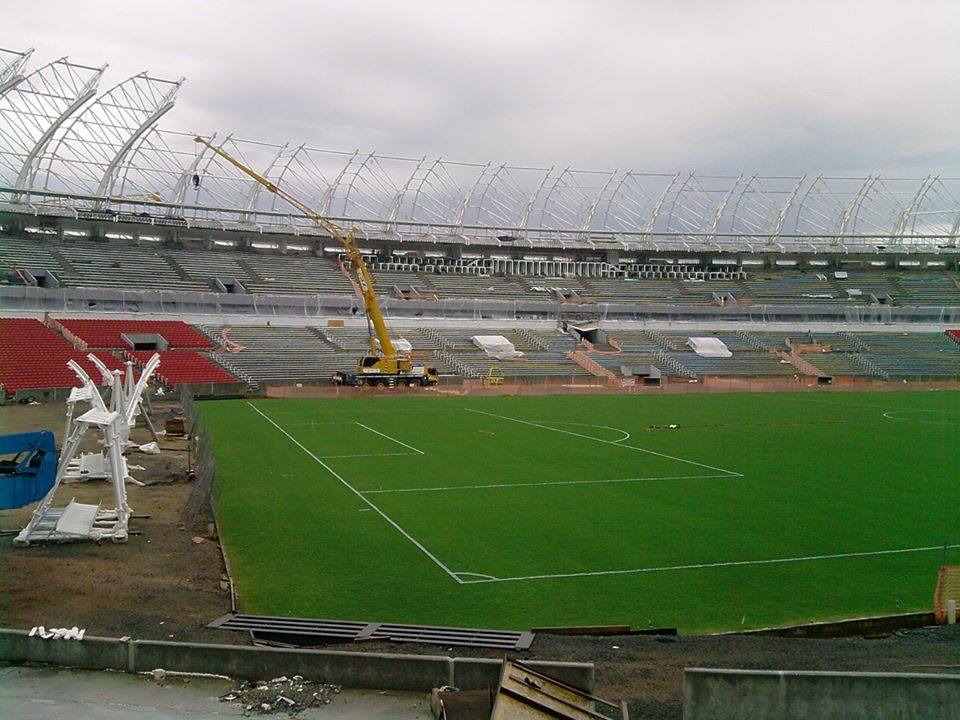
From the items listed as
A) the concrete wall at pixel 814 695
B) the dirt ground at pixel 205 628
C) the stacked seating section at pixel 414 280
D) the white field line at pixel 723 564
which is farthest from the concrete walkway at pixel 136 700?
the stacked seating section at pixel 414 280

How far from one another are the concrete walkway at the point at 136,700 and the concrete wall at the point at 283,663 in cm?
11

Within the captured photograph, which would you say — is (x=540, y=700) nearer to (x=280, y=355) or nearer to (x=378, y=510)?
(x=378, y=510)

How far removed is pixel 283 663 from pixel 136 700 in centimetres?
119

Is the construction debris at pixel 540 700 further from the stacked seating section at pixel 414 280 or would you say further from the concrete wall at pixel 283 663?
the stacked seating section at pixel 414 280

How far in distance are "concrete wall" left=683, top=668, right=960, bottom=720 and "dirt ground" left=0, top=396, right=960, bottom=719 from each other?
1.79 ft

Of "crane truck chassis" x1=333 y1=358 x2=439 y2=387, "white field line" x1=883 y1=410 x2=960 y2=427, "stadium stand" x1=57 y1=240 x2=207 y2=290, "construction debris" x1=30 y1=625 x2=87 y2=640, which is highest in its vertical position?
"stadium stand" x1=57 y1=240 x2=207 y2=290

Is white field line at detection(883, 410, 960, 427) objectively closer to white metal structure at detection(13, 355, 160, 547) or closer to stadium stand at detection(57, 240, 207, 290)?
white metal structure at detection(13, 355, 160, 547)

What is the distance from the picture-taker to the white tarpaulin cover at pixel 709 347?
61031 mm

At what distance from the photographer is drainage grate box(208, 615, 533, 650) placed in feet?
29.1

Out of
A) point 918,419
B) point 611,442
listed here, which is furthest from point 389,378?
point 918,419

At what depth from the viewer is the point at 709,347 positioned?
204 ft

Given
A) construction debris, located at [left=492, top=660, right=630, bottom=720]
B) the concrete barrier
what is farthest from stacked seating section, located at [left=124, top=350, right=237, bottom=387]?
construction debris, located at [left=492, top=660, right=630, bottom=720]

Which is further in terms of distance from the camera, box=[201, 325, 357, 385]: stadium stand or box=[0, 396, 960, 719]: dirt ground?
box=[201, 325, 357, 385]: stadium stand

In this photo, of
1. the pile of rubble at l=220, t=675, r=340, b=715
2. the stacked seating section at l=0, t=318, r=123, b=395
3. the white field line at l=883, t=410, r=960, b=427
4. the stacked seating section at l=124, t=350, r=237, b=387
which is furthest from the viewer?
the stacked seating section at l=124, t=350, r=237, b=387
